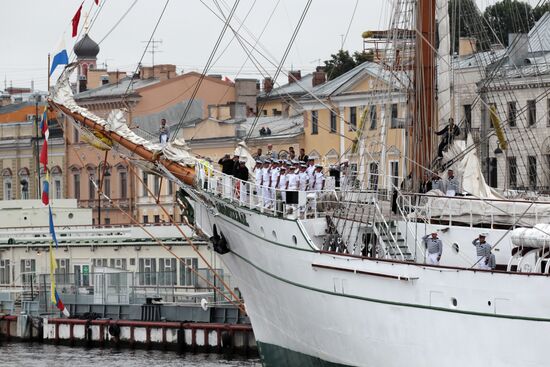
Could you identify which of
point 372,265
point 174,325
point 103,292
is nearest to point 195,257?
point 103,292

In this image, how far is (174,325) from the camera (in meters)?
60.9

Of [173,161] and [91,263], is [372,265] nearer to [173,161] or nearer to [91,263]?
[173,161]

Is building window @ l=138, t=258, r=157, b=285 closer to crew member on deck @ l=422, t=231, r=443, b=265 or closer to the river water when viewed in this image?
the river water

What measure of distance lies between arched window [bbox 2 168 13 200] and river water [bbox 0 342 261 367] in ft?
149

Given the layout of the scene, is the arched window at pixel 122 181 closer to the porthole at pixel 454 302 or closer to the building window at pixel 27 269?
the building window at pixel 27 269

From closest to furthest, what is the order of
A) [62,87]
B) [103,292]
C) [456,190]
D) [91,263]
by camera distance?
1. [456,190]
2. [62,87]
3. [103,292]
4. [91,263]

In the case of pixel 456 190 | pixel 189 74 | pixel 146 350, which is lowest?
pixel 146 350

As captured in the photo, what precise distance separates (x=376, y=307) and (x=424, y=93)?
277 inches

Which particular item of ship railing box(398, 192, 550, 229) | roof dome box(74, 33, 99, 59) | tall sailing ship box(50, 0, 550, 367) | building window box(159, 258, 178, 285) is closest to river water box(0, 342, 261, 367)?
building window box(159, 258, 178, 285)

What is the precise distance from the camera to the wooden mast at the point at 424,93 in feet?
144

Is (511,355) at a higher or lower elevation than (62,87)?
lower

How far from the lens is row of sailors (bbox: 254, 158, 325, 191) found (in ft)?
140

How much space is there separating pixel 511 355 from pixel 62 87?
1624 centimetres

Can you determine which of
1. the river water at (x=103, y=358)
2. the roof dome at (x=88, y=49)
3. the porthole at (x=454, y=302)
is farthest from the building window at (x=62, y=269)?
the porthole at (x=454, y=302)
